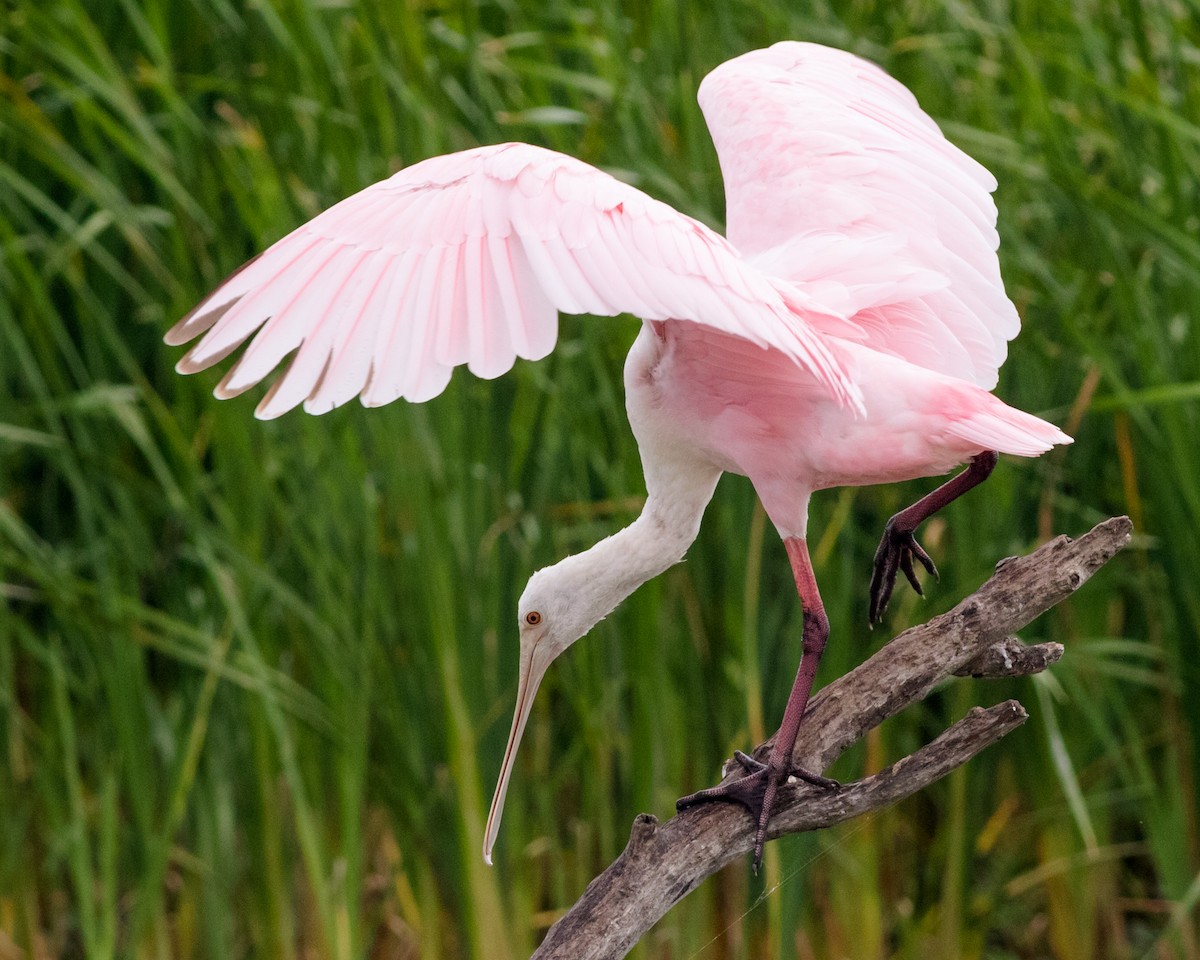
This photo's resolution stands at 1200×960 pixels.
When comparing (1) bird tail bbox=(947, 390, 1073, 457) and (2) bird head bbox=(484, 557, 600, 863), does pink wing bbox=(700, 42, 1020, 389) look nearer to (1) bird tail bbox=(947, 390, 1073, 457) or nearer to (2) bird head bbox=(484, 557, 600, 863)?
(1) bird tail bbox=(947, 390, 1073, 457)

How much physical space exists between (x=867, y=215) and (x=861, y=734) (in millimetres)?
743

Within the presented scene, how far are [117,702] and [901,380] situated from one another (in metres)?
1.69

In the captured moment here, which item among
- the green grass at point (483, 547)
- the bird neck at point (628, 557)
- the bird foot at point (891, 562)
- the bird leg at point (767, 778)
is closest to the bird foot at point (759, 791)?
the bird leg at point (767, 778)

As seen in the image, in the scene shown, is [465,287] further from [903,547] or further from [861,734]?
[903,547]

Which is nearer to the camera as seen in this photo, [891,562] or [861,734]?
[861,734]

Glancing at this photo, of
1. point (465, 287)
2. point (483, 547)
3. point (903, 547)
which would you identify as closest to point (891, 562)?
point (903, 547)

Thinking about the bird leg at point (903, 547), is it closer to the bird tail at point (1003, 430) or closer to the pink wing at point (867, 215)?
the pink wing at point (867, 215)

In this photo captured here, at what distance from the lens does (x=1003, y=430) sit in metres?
2.00

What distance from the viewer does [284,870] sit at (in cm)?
325

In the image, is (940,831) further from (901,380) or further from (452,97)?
(452,97)

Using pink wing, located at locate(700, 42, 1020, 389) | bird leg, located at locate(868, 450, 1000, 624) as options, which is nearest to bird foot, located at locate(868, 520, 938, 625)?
bird leg, located at locate(868, 450, 1000, 624)

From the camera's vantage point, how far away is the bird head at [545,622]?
243 cm

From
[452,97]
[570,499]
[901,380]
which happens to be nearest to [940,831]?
[570,499]

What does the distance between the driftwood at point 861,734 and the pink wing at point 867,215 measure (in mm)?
368
